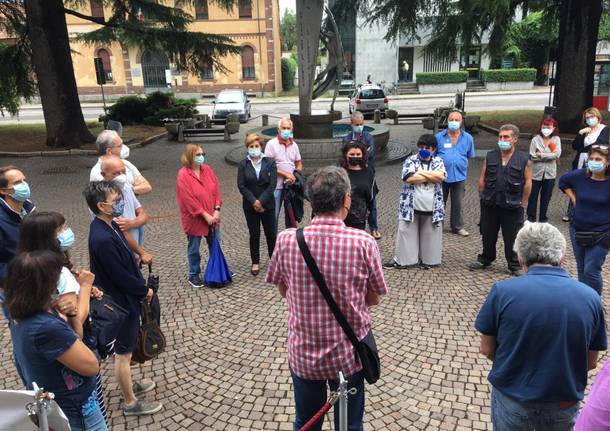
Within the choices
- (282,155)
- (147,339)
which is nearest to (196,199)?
(282,155)

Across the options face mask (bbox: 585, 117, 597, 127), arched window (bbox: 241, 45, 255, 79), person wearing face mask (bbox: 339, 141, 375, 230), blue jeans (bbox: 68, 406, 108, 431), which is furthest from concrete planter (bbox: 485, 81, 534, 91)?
blue jeans (bbox: 68, 406, 108, 431)

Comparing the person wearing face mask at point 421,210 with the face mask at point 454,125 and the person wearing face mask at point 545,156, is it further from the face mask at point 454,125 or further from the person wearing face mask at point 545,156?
the person wearing face mask at point 545,156

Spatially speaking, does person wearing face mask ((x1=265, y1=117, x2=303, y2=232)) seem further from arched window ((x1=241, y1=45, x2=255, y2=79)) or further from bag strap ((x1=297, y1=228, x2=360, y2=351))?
arched window ((x1=241, y1=45, x2=255, y2=79))

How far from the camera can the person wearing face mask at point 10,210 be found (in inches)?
151

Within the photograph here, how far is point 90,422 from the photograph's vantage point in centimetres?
270

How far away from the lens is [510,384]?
98.7 inches

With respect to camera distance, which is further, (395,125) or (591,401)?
(395,125)

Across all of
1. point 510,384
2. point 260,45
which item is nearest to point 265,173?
point 510,384

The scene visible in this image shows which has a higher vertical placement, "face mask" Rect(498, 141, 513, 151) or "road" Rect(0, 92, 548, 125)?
"face mask" Rect(498, 141, 513, 151)

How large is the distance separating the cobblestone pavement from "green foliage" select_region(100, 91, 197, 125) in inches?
619

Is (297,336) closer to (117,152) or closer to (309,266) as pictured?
(309,266)

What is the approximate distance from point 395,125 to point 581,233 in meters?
17.5

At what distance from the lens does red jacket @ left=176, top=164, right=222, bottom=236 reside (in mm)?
5773

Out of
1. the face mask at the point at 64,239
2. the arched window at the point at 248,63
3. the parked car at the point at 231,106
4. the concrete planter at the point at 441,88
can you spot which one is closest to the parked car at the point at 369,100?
the parked car at the point at 231,106
